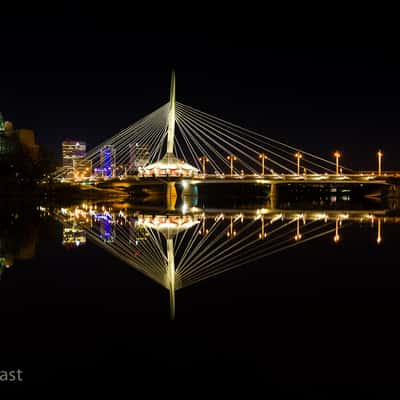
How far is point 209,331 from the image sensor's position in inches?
243

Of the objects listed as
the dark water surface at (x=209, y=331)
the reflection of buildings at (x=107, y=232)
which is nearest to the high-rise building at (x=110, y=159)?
the reflection of buildings at (x=107, y=232)

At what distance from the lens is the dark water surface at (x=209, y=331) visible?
482cm

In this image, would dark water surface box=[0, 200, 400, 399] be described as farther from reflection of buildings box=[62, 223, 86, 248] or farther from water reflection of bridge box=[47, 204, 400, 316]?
reflection of buildings box=[62, 223, 86, 248]

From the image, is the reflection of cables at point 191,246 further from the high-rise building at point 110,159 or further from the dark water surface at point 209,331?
the high-rise building at point 110,159

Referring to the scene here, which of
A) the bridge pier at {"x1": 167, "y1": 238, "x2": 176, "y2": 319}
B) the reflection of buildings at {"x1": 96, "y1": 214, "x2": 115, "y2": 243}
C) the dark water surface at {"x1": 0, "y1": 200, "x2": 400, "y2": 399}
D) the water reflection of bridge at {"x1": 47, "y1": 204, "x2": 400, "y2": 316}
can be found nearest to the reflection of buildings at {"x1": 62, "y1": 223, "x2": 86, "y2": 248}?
the water reflection of bridge at {"x1": 47, "y1": 204, "x2": 400, "y2": 316}

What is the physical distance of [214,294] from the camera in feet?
27.4

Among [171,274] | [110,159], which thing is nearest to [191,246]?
[171,274]

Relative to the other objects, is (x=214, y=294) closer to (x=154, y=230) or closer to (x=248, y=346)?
(x=248, y=346)

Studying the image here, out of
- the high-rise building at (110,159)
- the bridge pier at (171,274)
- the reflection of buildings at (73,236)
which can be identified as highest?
the high-rise building at (110,159)

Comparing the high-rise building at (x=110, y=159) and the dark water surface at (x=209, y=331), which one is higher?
the high-rise building at (x=110, y=159)

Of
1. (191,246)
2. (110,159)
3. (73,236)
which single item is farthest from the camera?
(110,159)

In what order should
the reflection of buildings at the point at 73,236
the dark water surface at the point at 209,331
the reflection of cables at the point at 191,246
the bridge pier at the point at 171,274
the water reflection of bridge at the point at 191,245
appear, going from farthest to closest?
1. the reflection of buildings at the point at 73,236
2. the reflection of cables at the point at 191,246
3. the water reflection of bridge at the point at 191,245
4. the bridge pier at the point at 171,274
5. the dark water surface at the point at 209,331

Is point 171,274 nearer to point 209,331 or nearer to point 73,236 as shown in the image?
point 209,331

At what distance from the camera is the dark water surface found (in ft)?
15.8
